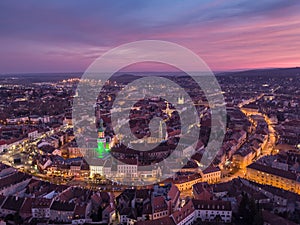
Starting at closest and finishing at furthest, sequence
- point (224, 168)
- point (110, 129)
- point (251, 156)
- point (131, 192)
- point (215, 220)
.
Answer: point (215, 220)
point (131, 192)
point (224, 168)
point (251, 156)
point (110, 129)

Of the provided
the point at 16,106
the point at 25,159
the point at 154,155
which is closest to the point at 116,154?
the point at 154,155

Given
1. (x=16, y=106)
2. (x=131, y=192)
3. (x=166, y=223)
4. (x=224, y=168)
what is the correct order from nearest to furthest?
(x=166, y=223) → (x=131, y=192) → (x=224, y=168) → (x=16, y=106)

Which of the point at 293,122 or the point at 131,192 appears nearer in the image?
the point at 131,192

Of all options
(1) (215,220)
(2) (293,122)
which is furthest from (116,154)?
(2) (293,122)

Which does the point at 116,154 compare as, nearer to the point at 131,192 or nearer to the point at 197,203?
the point at 131,192

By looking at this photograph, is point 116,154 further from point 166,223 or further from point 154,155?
point 166,223

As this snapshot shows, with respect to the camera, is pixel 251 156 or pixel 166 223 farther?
pixel 251 156

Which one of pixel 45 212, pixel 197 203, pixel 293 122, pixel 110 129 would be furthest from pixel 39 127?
pixel 293 122

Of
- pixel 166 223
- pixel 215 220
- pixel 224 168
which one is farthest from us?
pixel 224 168
